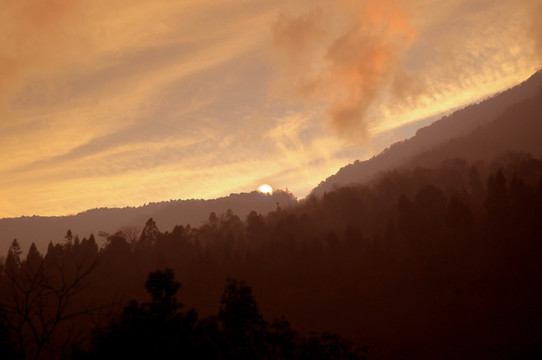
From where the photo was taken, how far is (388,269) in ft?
298

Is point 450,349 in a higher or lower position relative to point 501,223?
lower

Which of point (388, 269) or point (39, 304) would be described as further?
point (388, 269)

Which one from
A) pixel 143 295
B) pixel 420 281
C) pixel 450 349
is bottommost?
pixel 450 349

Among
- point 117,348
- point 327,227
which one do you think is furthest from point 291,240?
point 117,348

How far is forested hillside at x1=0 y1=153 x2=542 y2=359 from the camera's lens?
69.6m

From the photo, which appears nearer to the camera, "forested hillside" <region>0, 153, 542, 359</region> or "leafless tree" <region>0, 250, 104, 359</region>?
"leafless tree" <region>0, 250, 104, 359</region>

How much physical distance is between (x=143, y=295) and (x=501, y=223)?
78.4 metres

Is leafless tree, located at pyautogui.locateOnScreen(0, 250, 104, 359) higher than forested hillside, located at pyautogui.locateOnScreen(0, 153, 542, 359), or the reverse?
leafless tree, located at pyautogui.locateOnScreen(0, 250, 104, 359)

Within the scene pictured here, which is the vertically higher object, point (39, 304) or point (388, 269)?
point (39, 304)

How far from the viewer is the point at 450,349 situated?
6481 centimetres

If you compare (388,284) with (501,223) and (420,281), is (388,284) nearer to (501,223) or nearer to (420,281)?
(420,281)

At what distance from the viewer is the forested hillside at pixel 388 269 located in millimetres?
69562

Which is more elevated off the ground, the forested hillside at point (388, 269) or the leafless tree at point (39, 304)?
the leafless tree at point (39, 304)

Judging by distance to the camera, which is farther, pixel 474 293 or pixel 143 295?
pixel 143 295
